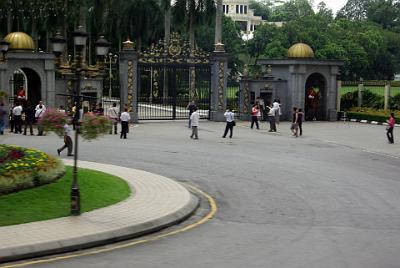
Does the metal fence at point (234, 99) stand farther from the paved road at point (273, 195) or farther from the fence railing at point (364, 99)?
the paved road at point (273, 195)

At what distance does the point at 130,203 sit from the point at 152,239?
2.59 metres

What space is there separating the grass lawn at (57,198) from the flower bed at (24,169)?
0.18m

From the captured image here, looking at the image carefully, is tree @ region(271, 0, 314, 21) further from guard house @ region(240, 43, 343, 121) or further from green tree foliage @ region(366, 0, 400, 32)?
guard house @ region(240, 43, 343, 121)

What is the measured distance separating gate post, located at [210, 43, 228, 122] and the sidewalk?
24276 mm

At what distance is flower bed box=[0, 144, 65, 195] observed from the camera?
1380cm

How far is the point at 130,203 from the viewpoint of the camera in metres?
13.9

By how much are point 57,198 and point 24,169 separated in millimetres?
1316

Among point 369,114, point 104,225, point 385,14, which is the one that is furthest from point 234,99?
point 385,14

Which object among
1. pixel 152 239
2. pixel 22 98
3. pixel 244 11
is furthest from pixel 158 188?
pixel 244 11

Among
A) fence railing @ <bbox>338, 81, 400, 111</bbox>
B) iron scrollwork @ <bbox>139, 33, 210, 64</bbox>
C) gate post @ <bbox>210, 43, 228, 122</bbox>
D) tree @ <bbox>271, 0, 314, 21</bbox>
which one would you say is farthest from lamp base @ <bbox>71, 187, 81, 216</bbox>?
tree @ <bbox>271, 0, 314, 21</bbox>

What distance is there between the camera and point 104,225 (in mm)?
11672

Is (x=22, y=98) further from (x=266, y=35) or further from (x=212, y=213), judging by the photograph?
(x=266, y=35)

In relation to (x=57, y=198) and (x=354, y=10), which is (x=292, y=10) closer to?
(x=354, y=10)

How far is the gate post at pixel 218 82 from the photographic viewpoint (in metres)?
39.8
